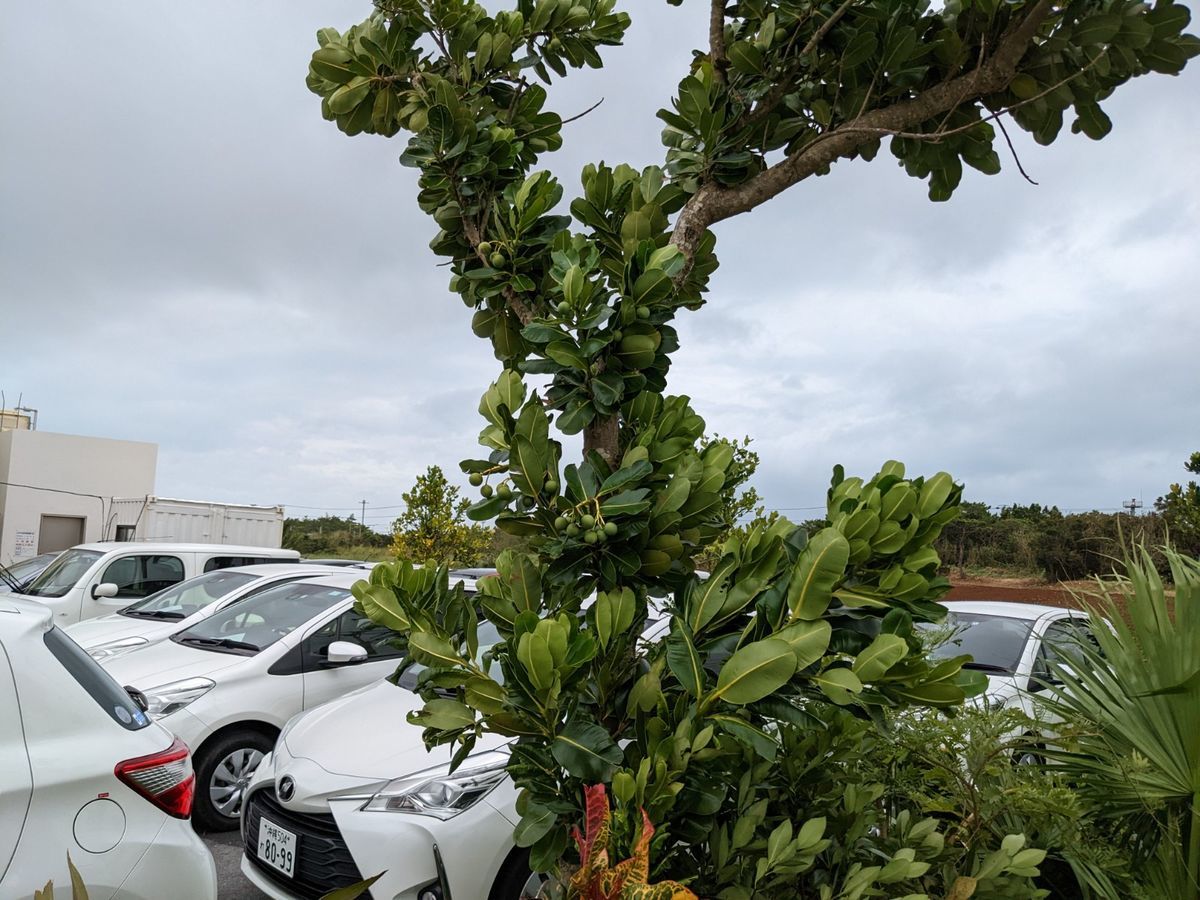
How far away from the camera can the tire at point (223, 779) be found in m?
5.33

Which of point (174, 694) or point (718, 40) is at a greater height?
point (718, 40)

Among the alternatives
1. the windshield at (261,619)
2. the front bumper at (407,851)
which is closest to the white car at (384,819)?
the front bumper at (407,851)

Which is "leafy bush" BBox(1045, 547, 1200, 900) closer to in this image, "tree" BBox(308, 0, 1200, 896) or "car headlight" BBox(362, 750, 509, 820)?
"tree" BBox(308, 0, 1200, 896)

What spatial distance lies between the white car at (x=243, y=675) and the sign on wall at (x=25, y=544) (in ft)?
67.6

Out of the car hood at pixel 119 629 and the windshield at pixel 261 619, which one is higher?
the windshield at pixel 261 619

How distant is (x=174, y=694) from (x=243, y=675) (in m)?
0.40

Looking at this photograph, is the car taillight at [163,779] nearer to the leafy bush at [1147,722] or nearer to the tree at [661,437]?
the tree at [661,437]

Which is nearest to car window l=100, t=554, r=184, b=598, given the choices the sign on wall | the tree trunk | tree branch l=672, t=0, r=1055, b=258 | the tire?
the tire

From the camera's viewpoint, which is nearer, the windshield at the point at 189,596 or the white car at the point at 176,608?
the white car at the point at 176,608

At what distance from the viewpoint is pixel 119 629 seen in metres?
7.93

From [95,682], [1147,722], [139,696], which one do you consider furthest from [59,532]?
[1147,722]

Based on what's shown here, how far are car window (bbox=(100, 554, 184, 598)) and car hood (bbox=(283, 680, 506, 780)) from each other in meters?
7.02

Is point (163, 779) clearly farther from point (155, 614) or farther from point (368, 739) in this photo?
point (155, 614)

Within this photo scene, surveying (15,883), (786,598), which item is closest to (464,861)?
(15,883)
